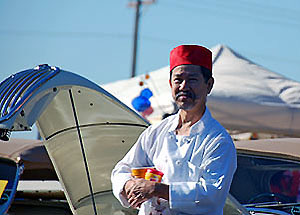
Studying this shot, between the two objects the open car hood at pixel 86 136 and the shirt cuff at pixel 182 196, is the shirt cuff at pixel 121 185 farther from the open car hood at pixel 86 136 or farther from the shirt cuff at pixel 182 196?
the open car hood at pixel 86 136

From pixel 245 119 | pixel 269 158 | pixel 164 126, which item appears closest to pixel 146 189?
pixel 164 126

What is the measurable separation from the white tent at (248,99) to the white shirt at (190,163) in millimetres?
7481

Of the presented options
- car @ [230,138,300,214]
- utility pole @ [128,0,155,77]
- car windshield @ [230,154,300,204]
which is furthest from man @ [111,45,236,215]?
utility pole @ [128,0,155,77]

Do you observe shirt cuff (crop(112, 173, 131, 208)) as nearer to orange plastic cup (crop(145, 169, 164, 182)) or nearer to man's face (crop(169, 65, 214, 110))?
orange plastic cup (crop(145, 169, 164, 182))

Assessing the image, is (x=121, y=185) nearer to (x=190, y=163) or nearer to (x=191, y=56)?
(x=190, y=163)

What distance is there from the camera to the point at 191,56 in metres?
3.01

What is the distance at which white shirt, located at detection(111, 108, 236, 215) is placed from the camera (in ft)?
9.21

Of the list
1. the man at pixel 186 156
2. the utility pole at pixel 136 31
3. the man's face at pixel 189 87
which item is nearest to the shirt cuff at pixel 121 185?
the man at pixel 186 156

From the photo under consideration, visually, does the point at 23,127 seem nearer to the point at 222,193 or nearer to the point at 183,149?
the point at 183,149

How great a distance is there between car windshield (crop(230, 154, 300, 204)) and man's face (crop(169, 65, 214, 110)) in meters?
2.40

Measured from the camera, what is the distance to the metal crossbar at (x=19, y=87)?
9.92 feet

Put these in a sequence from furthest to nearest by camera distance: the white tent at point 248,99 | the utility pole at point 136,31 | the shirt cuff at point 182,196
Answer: the utility pole at point 136,31
the white tent at point 248,99
the shirt cuff at point 182,196

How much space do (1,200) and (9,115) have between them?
1.22m

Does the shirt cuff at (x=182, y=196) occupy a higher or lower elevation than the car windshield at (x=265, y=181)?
higher
